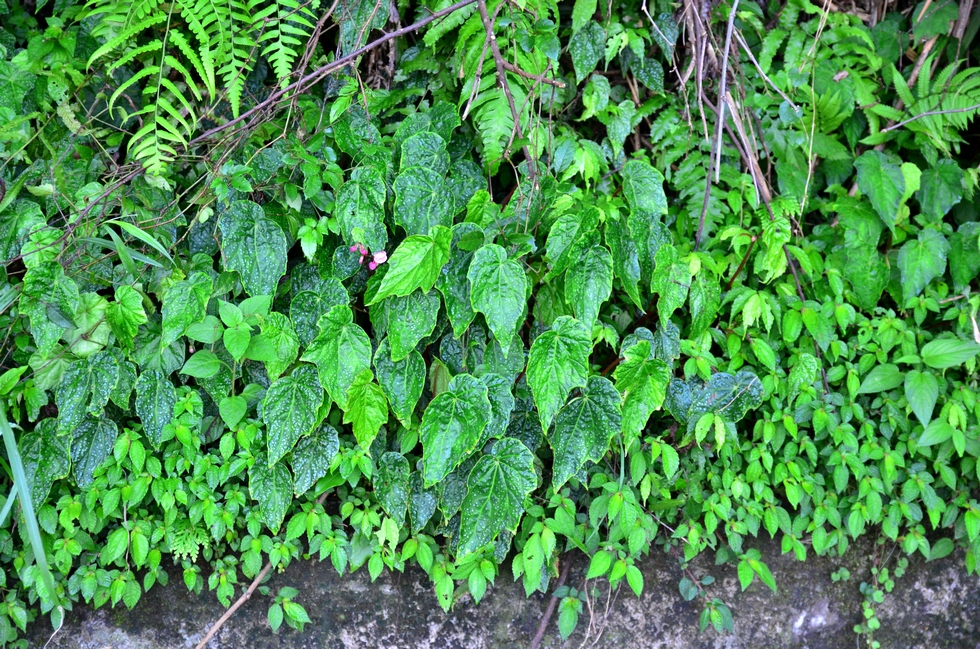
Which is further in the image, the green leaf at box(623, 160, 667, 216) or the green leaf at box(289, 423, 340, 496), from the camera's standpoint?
the green leaf at box(623, 160, 667, 216)

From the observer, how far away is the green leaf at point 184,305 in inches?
82.6

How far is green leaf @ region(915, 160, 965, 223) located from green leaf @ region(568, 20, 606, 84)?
1.18m

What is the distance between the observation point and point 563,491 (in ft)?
7.77

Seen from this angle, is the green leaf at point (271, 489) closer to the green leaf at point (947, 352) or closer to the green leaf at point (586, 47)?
the green leaf at point (586, 47)

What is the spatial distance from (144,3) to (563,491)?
1.89m

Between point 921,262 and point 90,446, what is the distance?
261 cm

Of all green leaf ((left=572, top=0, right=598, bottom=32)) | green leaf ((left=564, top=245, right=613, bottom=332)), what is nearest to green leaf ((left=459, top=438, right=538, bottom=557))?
green leaf ((left=564, top=245, right=613, bottom=332))

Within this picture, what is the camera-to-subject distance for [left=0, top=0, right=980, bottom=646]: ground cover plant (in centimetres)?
213

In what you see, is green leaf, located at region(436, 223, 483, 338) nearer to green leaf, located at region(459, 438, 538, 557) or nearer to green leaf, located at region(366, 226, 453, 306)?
green leaf, located at region(366, 226, 453, 306)

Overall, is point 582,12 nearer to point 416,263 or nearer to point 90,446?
point 416,263

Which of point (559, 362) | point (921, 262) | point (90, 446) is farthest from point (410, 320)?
point (921, 262)

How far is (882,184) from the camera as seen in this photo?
8.24 feet

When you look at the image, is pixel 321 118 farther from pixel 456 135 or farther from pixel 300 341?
pixel 300 341

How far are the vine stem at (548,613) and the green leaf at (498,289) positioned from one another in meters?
0.86
